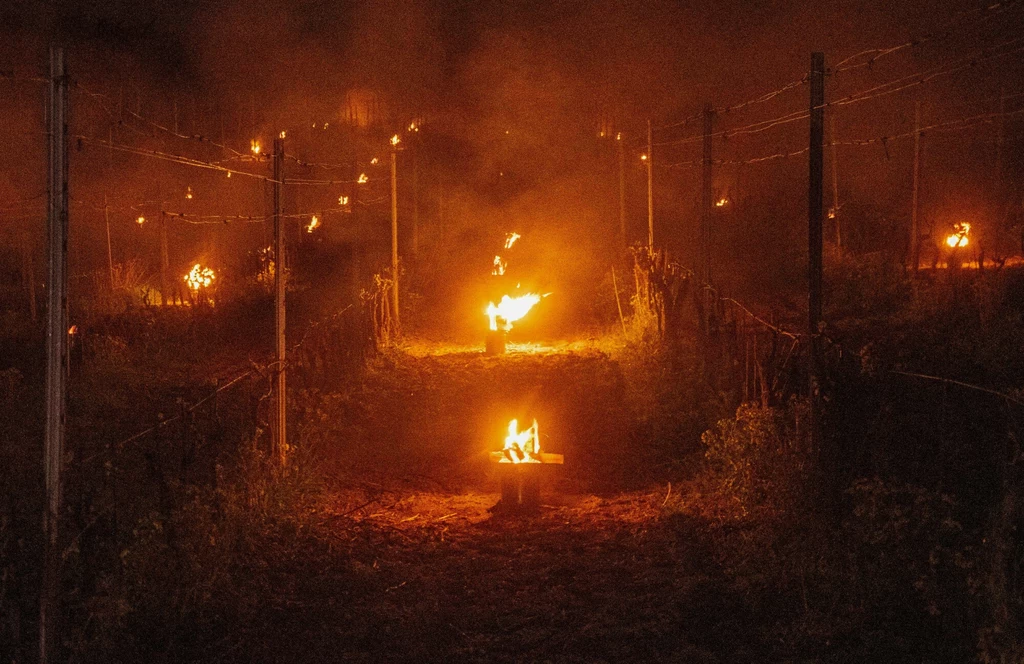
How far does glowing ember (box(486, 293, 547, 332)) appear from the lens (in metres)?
16.2

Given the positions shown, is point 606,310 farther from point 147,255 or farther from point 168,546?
point 147,255

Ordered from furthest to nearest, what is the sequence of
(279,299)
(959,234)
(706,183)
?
1. (959,234)
2. (706,183)
3. (279,299)

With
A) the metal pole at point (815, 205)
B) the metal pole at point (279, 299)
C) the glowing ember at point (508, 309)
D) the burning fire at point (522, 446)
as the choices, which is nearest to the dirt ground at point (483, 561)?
the burning fire at point (522, 446)

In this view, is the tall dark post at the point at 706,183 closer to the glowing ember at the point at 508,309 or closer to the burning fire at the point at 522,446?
the glowing ember at the point at 508,309

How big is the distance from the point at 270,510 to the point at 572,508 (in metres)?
3.04

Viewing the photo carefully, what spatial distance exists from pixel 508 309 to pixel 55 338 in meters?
11.2

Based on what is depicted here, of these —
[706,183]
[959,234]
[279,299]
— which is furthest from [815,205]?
[959,234]

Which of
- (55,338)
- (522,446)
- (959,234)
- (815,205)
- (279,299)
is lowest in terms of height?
(522,446)

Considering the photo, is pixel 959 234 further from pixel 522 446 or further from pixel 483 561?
pixel 483 561

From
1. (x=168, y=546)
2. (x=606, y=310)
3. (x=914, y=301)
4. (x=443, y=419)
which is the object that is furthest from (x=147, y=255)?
(x=168, y=546)

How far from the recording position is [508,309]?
1636 centimetres

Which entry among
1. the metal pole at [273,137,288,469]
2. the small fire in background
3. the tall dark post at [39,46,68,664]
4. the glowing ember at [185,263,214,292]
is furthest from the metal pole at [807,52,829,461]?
the glowing ember at [185,263,214,292]

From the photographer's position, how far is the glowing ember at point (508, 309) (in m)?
16.2

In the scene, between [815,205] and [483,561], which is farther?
[815,205]
